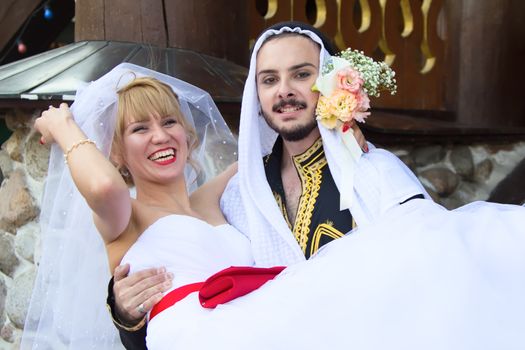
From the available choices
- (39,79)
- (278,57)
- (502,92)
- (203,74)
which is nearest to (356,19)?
(502,92)

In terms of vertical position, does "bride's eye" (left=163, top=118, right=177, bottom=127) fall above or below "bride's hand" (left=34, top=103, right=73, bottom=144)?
below

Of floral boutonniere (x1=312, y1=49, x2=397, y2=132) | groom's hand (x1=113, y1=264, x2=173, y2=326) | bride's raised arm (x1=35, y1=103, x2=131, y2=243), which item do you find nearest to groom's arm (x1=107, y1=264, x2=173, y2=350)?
groom's hand (x1=113, y1=264, x2=173, y2=326)

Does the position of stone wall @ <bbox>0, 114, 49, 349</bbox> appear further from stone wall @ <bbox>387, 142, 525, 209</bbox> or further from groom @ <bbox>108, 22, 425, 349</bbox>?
stone wall @ <bbox>387, 142, 525, 209</bbox>

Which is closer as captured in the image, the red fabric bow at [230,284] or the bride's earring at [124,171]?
the red fabric bow at [230,284]

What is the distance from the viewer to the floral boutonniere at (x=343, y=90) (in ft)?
7.63

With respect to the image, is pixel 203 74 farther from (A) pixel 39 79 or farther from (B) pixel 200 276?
(B) pixel 200 276

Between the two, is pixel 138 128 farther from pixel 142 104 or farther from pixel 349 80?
pixel 349 80

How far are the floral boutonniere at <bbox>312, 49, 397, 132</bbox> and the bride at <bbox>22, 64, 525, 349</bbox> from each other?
13.6 inches

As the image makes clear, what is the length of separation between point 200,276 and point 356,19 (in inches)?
183

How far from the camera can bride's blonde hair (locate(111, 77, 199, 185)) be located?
2.38 m

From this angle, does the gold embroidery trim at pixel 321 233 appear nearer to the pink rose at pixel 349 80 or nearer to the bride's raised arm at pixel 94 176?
the pink rose at pixel 349 80

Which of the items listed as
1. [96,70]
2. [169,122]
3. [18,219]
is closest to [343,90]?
[169,122]

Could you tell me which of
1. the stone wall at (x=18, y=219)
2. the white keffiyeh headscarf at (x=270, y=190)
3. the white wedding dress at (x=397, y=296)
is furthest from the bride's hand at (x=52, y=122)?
the stone wall at (x=18, y=219)

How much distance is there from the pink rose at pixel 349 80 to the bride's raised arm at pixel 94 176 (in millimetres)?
739
